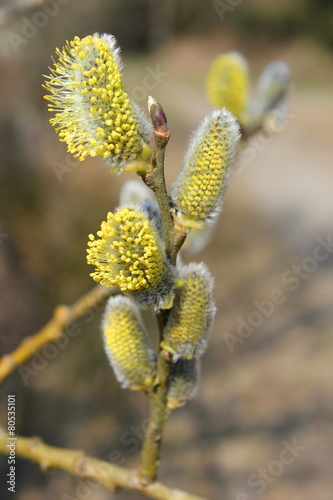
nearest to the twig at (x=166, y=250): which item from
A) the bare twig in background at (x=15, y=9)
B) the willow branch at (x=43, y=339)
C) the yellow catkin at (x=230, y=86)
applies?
the willow branch at (x=43, y=339)

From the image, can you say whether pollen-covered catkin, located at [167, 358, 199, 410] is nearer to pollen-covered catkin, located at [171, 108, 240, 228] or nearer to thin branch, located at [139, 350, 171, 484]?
thin branch, located at [139, 350, 171, 484]

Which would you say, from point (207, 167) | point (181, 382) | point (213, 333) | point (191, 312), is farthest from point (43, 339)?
point (213, 333)

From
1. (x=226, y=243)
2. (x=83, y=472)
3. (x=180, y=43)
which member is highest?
(x=180, y=43)

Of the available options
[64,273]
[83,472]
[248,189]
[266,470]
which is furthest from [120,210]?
[248,189]

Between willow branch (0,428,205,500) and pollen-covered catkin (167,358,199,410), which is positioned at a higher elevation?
Answer: pollen-covered catkin (167,358,199,410)

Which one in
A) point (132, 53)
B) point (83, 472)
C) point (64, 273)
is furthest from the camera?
point (132, 53)

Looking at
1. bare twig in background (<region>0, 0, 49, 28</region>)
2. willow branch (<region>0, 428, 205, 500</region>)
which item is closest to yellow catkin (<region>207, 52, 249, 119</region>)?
bare twig in background (<region>0, 0, 49, 28</region>)

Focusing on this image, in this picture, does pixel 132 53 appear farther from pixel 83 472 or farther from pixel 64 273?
pixel 83 472
